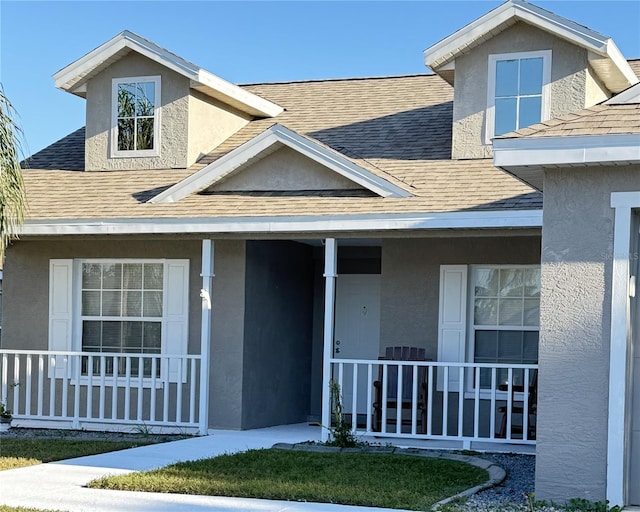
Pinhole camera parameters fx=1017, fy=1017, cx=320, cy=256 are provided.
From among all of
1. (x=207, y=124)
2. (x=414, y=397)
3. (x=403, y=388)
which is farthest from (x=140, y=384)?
(x=207, y=124)

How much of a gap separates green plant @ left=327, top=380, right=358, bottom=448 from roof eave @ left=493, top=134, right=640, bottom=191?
4320 millimetres

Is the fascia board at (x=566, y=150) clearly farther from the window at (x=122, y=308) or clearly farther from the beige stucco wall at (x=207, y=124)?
the beige stucco wall at (x=207, y=124)

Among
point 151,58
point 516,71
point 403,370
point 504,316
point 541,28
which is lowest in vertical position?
point 403,370

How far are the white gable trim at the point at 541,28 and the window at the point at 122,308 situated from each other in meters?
4.82

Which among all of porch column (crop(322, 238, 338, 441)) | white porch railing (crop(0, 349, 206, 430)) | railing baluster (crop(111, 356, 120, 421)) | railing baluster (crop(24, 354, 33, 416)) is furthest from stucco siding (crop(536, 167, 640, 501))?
railing baluster (crop(24, 354, 33, 416))

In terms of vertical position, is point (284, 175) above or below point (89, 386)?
above

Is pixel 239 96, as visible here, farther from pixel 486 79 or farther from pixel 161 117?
pixel 486 79

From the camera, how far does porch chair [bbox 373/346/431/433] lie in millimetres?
12594

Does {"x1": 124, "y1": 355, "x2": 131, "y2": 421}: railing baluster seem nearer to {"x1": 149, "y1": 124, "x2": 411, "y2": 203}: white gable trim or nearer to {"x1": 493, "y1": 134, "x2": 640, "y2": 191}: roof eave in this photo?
{"x1": 149, "y1": 124, "x2": 411, "y2": 203}: white gable trim

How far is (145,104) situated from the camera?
1507cm

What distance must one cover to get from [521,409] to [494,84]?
4292mm

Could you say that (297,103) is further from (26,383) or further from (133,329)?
(26,383)

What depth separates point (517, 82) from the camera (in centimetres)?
1348

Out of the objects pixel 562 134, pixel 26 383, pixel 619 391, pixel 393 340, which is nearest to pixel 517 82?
pixel 393 340
